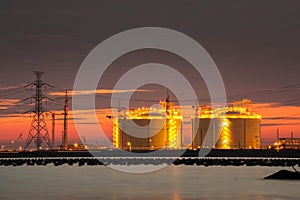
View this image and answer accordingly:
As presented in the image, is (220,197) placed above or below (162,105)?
below

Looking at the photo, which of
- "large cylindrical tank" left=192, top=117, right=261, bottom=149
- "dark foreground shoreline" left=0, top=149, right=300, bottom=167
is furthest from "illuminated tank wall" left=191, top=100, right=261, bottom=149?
"dark foreground shoreline" left=0, top=149, right=300, bottom=167

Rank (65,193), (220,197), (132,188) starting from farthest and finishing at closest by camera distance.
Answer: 1. (132,188)
2. (65,193)
3. (220,197)

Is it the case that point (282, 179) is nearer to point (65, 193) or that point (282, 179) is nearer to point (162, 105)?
point (65, 193)

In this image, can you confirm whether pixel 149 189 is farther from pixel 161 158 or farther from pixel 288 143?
pixel 288 143

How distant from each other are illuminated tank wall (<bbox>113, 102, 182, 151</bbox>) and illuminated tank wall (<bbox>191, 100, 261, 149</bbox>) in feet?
29.2

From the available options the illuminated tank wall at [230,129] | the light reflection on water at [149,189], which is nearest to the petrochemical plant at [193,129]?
the illuminated tank wall at [230,129]

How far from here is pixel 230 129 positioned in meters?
146

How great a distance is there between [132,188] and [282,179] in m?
14.4

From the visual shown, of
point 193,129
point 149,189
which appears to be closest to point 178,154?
point 193,129

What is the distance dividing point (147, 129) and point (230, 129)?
788 inches

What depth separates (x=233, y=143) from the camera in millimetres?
147000

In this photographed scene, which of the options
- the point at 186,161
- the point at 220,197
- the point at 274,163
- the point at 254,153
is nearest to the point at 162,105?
the point at 254,153

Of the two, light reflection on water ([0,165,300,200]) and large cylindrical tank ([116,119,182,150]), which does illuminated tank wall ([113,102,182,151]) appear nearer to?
large cylindrical tank ([116,119,182,150])

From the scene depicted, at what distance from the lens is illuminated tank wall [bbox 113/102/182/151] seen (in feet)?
504
